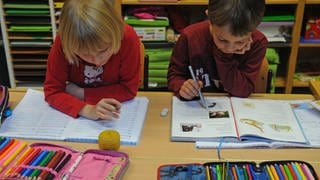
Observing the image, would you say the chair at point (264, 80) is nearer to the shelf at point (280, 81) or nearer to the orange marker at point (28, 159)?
the orange marker at point (28, 159)

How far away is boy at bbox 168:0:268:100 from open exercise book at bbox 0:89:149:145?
192 mm

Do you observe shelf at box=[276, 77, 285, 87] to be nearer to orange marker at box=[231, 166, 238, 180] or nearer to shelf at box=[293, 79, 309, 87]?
shelf at box=[293, 79, 309, 87]

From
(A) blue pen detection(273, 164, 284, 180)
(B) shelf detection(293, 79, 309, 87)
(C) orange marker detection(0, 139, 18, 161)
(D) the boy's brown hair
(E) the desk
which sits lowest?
(B) shelf detection(293, 79, 309, 87)

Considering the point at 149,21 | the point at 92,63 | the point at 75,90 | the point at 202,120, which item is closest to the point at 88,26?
the point at 92,63

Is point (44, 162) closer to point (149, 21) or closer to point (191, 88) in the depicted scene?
point (191, 88)

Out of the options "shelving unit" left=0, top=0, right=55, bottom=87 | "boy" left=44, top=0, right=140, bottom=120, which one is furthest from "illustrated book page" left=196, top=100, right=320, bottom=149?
"shelving unit" left=0, top=0, right=55, bottom=87

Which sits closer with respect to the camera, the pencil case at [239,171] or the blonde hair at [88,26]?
the pencil case at [239,171]

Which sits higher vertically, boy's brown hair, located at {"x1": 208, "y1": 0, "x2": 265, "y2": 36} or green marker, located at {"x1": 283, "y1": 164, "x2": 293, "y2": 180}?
boy's brown hair, located at {"x1": 208, "y1": 0, "x2": 265, "y2": 36}

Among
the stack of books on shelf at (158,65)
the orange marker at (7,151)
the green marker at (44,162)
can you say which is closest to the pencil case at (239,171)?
the green marker at (44,162)

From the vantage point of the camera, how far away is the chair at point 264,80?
147cm

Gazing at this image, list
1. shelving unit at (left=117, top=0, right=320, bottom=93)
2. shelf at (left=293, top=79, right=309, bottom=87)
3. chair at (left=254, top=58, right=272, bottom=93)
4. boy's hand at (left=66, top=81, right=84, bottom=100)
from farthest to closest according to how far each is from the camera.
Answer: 1. shelf at (left=293, top=79, right=309, bottom=87)
2. shelving unit at (left=117, top=0, right=320, bottom=93)
3. chair at (left=254, top=58, right=272, bottom=93)
4. boy's hand at (left=66, top=81, right=84, bottom=100)

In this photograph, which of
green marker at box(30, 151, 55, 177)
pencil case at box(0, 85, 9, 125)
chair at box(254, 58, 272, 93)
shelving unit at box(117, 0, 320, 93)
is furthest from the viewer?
shelving unit at box(117, 0, 320, 93)

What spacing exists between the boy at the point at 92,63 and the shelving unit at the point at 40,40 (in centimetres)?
97

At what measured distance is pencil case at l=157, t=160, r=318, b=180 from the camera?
94 centimetres
